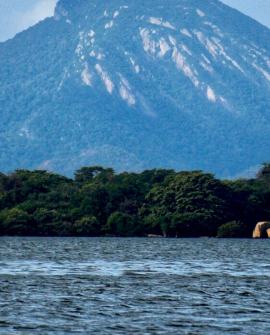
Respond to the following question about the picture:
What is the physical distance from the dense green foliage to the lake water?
66.9 m

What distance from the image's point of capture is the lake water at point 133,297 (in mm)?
32125

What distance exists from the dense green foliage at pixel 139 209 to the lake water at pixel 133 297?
66.9 meters

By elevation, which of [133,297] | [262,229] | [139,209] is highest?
[139,209]

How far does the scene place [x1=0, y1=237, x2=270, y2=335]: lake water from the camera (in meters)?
32.1

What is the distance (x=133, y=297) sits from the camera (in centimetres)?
4019

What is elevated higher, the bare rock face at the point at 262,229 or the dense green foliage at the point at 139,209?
the dense green foliage at the point at 139,209

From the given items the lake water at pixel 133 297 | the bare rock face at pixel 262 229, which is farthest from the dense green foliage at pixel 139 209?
the lake water at pixel 133 297

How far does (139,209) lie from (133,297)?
99.7 metres

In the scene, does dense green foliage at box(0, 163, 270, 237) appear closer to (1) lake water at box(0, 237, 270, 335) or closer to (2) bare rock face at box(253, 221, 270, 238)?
(2) bare rock face at box(253, 221, 270, 238)

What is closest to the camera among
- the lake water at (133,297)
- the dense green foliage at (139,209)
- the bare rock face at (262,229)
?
the lake water at (133,297)

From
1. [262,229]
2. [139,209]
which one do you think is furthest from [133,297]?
[139,209]

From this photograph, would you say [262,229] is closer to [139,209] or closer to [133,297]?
[139,209]

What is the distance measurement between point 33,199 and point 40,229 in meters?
11.5

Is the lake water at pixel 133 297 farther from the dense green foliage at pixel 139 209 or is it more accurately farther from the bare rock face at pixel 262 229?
the dense green foliage at pixel 139 209
